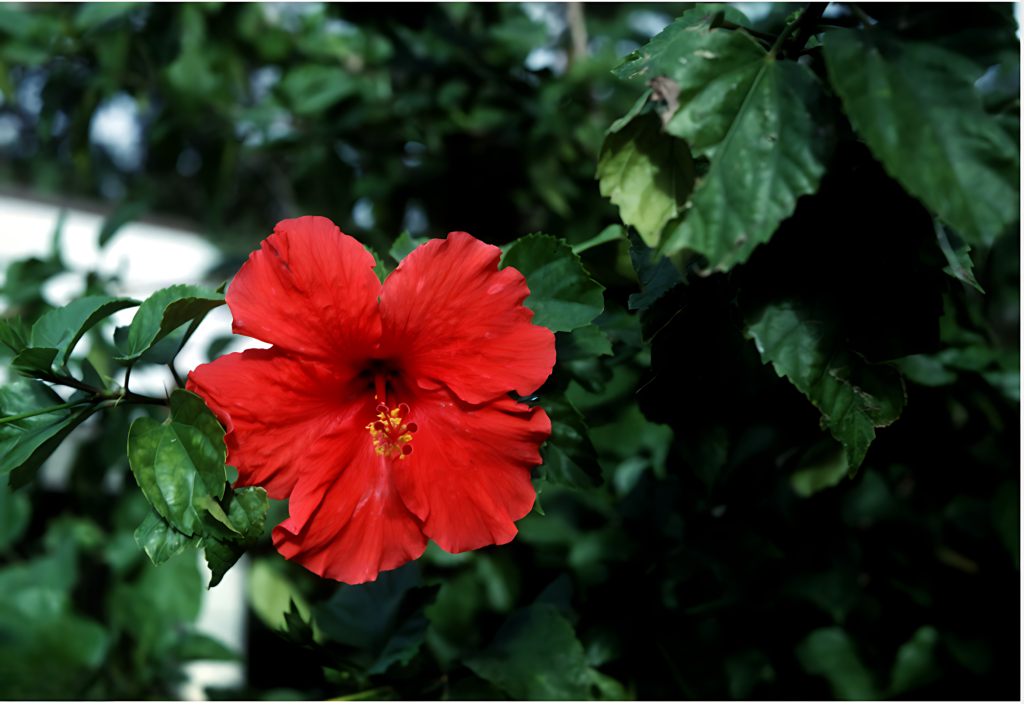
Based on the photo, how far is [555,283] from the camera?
71 centimetres

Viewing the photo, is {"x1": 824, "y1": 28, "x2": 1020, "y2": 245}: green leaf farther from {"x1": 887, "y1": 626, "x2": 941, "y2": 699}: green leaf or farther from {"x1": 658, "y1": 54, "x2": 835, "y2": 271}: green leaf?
{"x1": 887, "y1": 626, "x2": 941, "y2": 699}: green leaf

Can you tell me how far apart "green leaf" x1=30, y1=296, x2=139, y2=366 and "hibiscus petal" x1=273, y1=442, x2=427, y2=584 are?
283 millimetres

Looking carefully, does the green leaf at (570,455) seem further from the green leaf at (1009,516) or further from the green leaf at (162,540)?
the green leaf at (1009,516)

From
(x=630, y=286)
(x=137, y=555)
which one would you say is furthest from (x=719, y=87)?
(x=137, y=555)

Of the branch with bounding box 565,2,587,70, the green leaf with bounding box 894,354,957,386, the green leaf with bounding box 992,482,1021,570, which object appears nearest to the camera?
the green leaf with bounding box 894,354,957,386

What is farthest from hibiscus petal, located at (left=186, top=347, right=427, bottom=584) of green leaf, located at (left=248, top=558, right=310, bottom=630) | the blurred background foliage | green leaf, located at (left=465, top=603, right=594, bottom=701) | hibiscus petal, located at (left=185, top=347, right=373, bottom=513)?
green leaf, located at (left=248, top=558, right=310, bottom=630)

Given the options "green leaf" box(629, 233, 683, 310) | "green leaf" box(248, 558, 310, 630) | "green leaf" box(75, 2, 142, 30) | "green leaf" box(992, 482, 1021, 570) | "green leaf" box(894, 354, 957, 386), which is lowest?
"green leaf" box(248, 558, 310, 630)

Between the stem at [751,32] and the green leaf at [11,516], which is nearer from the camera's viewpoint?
the stem at [751,32]

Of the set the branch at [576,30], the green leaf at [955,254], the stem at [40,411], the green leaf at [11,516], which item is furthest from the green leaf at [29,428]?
the branch at [576,30]

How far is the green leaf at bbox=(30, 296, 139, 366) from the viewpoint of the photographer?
661 millimetres

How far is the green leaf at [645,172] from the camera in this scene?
55 cm

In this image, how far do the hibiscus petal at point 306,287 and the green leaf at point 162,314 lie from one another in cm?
8

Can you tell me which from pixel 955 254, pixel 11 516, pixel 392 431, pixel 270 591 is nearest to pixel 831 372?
pixel 955 254

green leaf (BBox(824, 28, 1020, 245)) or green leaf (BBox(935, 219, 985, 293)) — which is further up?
green leaf (BBox(824, 28, 1020, 245))
